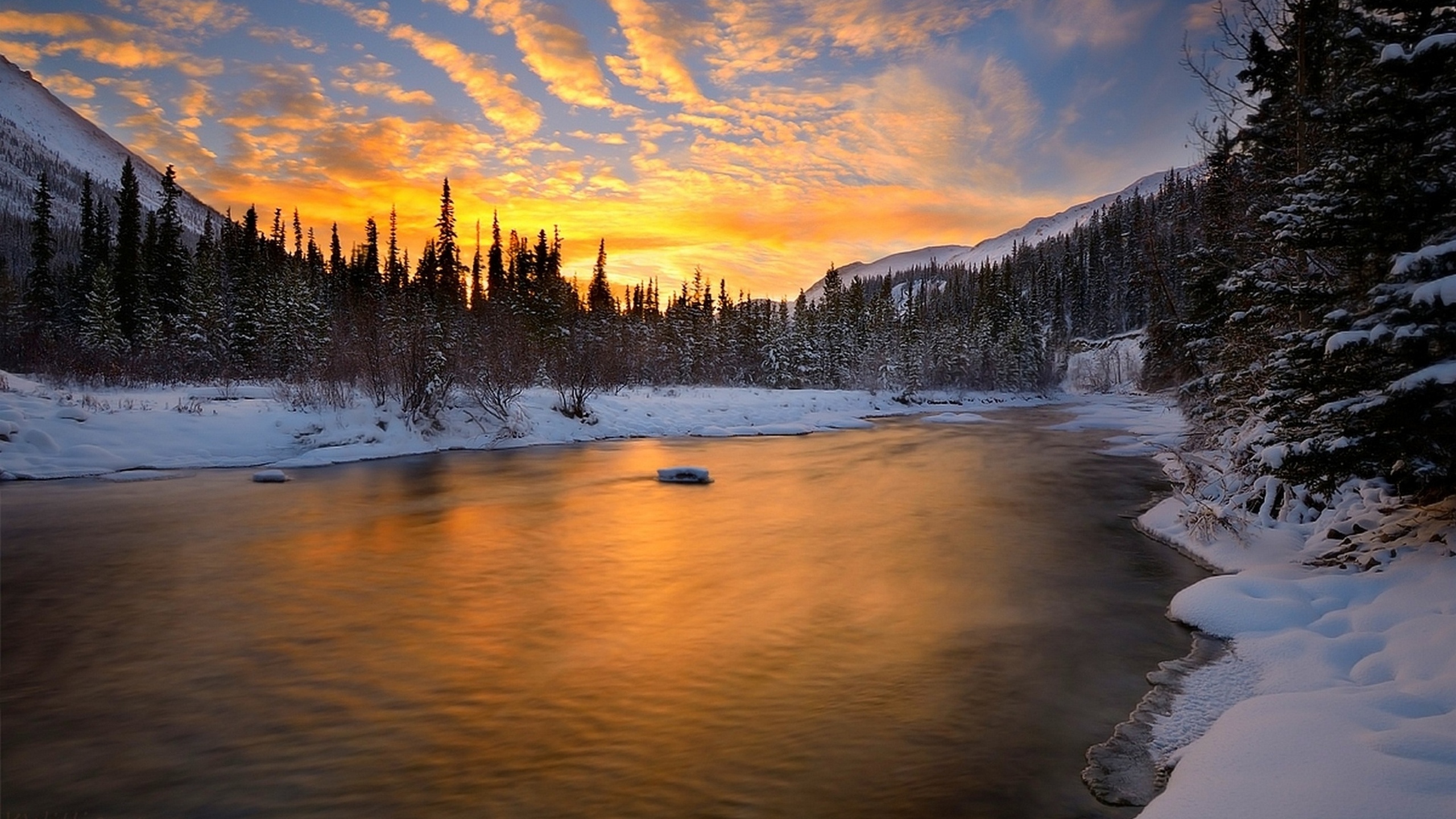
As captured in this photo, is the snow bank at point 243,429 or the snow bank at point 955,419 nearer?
the snow bank at point 243,429

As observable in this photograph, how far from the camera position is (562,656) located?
24.1 feet

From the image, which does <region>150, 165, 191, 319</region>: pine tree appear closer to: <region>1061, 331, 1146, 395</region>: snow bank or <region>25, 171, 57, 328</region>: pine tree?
<region>25, 171, 57, 328</region>: pine tree

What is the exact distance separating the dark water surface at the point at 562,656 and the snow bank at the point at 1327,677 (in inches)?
23.3

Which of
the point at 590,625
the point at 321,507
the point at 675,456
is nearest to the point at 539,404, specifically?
the point at 675,456

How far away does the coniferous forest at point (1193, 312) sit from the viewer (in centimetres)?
696

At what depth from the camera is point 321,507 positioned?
1511cm

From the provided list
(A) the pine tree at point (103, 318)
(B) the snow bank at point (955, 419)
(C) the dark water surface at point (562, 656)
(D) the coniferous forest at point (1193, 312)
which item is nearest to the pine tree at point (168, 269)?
(D) the coniferous forest at point (1193, 312)

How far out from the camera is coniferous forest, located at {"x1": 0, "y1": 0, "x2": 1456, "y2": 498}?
6.96 meters

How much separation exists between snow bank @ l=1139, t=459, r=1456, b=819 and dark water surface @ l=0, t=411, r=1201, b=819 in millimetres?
591

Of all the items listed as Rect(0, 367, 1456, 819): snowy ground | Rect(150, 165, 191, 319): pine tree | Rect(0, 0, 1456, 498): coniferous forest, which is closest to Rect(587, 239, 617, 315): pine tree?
Rect(0, 0, 1456, 498): coniferous forest

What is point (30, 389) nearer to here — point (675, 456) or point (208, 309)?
point (675, 456)

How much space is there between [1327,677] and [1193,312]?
47.9 feet

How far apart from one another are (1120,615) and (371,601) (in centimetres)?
955

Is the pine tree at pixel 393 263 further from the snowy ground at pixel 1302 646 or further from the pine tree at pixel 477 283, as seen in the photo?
the snowy ground at pixel 1302 646
